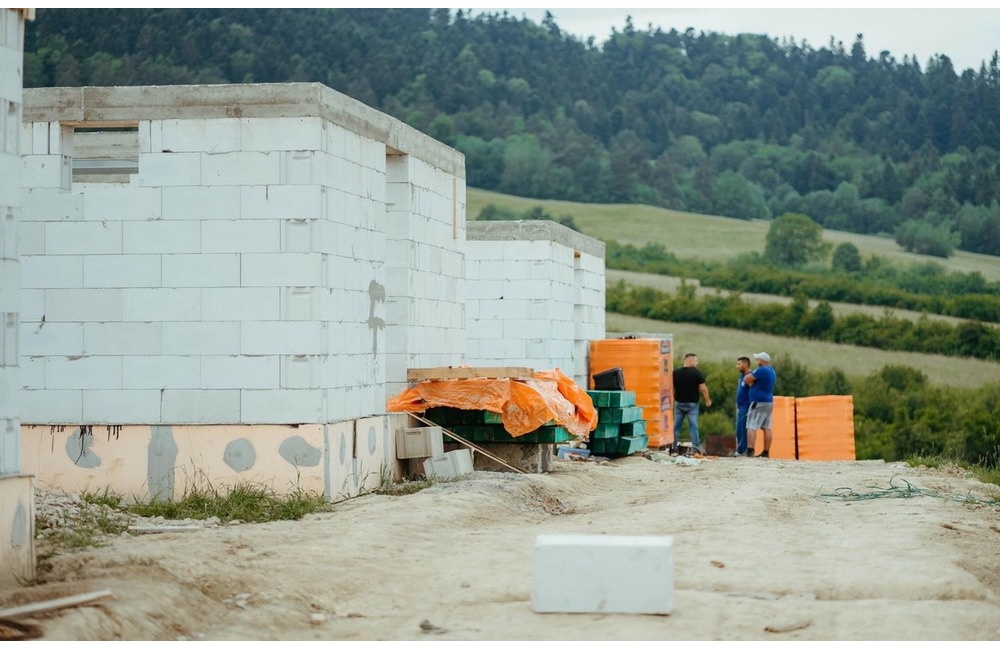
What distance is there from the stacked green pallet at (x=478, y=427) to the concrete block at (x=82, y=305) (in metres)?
3.80

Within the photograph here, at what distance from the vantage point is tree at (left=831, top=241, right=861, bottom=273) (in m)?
78.6

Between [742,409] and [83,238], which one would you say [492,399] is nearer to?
[83,238]

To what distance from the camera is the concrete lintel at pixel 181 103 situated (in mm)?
11922

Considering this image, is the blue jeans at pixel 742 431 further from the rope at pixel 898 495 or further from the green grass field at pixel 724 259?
the green grass field at pixel 724 259


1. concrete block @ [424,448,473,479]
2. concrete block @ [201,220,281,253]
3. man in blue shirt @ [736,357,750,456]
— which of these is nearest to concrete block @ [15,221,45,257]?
concrete block @ [201,220,281,253]

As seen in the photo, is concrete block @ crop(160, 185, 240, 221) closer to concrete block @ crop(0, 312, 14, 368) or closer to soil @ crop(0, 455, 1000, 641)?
soil @ crop(0, 455, 1000, 641)

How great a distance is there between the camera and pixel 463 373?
14.2 metres

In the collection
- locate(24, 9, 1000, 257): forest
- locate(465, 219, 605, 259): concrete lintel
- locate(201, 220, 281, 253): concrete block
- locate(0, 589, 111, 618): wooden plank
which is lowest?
locate(0, 589, 111, 618): wooden plank

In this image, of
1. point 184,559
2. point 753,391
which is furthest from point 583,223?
point 184,559

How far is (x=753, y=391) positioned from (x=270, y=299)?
34.9 ft

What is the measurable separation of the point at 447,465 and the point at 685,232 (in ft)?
254

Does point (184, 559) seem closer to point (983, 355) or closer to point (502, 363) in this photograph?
point (502, 363)

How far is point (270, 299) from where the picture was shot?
38.9 feet

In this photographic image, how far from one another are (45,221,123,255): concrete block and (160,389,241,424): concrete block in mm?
1387
